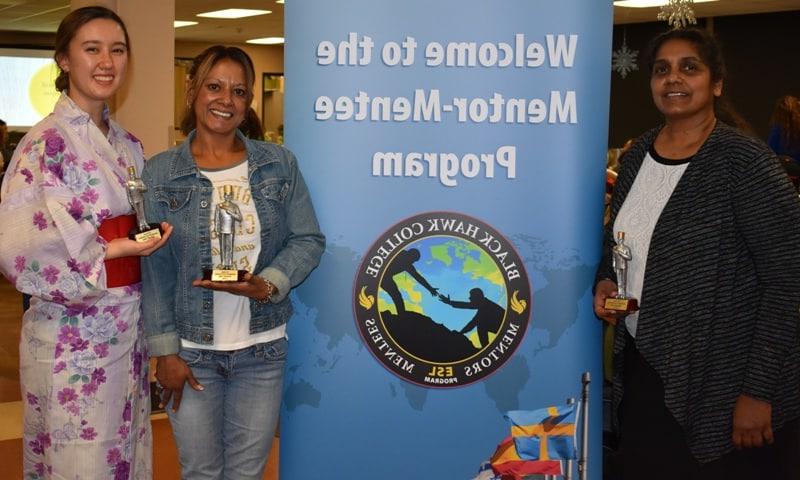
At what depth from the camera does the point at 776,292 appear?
238 cm

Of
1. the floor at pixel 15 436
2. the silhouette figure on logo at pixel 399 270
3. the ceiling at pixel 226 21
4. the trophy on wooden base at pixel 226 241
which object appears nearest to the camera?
the trophy on wooden base at pixel 226 241

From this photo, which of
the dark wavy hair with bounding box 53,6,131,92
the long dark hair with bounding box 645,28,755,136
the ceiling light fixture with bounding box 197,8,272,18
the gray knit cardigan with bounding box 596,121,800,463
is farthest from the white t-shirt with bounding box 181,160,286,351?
the ceiling light fixture with bounding box 197,8,272,18

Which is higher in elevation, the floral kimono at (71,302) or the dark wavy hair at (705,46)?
the dark wavy hair at (705,46)

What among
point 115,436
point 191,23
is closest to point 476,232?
point 115,436

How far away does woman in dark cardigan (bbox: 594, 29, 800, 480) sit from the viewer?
2.37 metres

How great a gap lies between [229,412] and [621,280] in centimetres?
104

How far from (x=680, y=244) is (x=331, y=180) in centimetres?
91

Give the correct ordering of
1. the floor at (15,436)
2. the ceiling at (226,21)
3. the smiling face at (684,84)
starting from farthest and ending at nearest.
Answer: the ceiling at (226,21), the floor at (15,436), the smiling face at (684,84)

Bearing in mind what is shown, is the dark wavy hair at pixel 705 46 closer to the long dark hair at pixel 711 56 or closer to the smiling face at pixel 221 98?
the long dark hair at pixel 711 56

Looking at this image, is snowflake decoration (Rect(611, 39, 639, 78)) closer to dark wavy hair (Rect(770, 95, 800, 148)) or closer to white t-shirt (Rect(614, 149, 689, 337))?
white t-shirt (Rect(614, 149, 689, 337))

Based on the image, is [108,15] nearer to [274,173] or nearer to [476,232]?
[274,173]

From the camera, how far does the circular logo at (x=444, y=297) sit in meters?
2.65

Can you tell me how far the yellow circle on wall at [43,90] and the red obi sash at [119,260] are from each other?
13.1 meters

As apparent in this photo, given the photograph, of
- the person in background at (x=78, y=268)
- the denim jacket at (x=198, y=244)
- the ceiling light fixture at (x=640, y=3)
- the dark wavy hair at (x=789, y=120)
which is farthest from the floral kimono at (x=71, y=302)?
the ceiling light fixture at (x=640, y=3)
